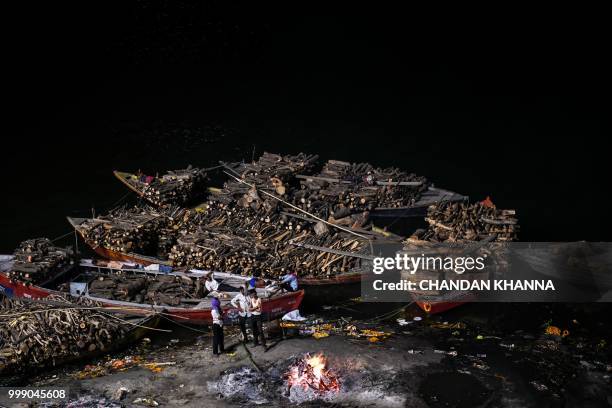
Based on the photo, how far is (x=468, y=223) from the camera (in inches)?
1207

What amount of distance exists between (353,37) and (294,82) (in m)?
9.43

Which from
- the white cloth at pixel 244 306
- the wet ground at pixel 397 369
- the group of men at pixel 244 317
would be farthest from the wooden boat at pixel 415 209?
the white cloth at pixel 244 306

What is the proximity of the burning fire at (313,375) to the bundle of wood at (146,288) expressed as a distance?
6412 millimetres

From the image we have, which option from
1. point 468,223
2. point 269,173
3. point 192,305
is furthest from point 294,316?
point 269,173

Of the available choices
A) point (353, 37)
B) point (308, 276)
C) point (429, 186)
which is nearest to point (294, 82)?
point (353, 37)

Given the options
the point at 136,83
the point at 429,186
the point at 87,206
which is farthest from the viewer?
the point at 136,83

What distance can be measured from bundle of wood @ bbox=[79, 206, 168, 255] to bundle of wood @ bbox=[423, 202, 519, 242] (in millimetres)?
12292

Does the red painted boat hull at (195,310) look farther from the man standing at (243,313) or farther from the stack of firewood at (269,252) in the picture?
the stack of firewood at (269,252)

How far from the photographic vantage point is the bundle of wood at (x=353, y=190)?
3362 centimetres

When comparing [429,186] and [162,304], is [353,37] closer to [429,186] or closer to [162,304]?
[429,186]

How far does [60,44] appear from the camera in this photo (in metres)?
62.0

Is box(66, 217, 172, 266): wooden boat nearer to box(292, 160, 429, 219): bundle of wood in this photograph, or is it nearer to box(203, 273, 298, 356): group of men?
box(292, 160, 429, 219): bundle of wood

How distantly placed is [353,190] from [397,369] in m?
12.9

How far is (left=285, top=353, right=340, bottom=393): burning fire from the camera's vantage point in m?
21.8
